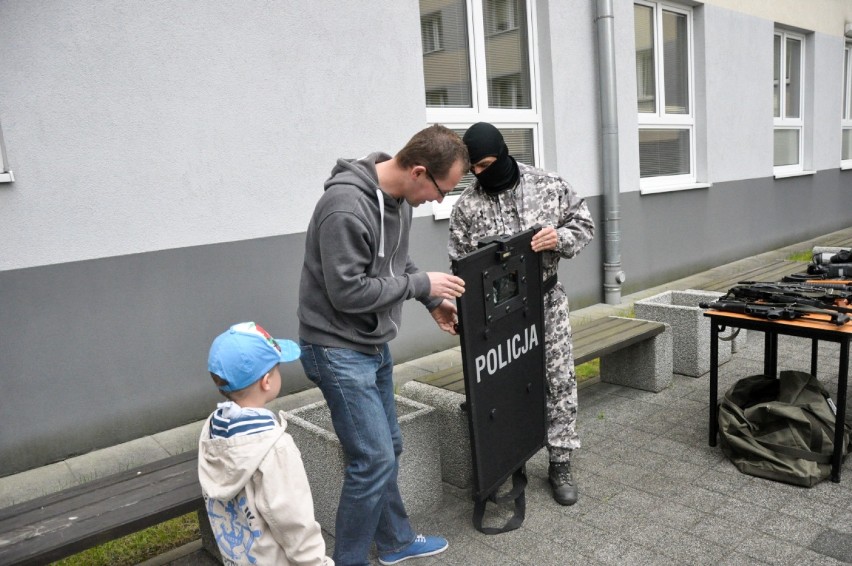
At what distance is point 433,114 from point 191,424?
336 centimetres

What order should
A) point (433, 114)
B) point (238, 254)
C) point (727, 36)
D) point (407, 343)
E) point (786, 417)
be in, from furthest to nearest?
point (727, 36) → point (433, 114) → point (407, 343) → point (238, 254) → point (786, 417)

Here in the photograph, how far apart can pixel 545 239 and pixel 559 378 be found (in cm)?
78

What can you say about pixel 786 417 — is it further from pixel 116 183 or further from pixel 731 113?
pixel 731 113

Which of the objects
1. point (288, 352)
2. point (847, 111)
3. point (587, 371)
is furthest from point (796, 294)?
point (847, 111)

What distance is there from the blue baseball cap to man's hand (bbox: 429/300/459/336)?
108 cm

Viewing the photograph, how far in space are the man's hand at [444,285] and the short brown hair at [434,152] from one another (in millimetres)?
361

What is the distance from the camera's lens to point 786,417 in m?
3.37

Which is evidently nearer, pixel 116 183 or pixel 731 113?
pixel 116 183

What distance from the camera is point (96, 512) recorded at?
2.49 meters

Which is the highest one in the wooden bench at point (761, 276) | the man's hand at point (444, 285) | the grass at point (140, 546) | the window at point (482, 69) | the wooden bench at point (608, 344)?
the window at point (482, 69)

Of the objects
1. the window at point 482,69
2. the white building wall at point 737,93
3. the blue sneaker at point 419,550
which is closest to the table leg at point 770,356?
the blue sneaker at point 419,550

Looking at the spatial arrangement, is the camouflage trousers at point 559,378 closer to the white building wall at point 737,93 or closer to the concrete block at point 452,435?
the concrete block at point 452,435

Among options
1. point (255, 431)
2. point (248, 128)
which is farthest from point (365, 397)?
point (248, 128)

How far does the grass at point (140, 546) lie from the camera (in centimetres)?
304
